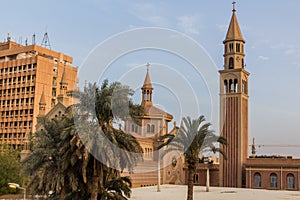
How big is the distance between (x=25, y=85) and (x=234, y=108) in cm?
3719

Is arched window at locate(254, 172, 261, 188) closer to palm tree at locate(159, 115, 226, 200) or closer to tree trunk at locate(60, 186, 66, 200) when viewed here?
palm tree at locate(159, 115, 226, 200)

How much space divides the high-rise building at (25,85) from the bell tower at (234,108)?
25.7 metres

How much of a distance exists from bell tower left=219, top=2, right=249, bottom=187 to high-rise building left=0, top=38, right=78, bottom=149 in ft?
84.3

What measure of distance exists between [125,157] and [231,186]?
36061 millimetres

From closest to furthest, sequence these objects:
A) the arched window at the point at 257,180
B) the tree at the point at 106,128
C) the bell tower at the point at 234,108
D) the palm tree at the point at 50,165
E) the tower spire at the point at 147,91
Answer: the tree at the point at 106,128 < the palm tree at the point at 50,165 < the arched window at the point at 257,180 < the bell tower at the point at 234,108 < the tower spire at the point at 147,91

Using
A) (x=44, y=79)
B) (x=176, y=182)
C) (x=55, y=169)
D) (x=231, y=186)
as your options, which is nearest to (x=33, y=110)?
(x=44, y=79)

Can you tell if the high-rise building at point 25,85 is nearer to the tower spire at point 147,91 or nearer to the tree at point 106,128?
the tower spire at point 147,91

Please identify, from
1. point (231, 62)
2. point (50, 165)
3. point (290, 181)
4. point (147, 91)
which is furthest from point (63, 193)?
point (147, 91)

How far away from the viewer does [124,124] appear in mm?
24969

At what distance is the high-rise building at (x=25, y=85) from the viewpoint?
239 feet

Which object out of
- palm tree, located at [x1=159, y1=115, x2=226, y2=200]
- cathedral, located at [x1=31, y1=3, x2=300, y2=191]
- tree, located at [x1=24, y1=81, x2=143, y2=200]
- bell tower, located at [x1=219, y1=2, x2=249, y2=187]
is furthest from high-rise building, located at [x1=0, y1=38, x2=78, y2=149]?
tree, located at [x1=24, y1=81, x2=143, y2=200]

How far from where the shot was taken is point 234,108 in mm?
58781

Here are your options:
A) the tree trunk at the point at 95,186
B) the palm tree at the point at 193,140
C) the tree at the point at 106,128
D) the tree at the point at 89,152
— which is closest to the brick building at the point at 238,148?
the palm tree at the point at 193,140

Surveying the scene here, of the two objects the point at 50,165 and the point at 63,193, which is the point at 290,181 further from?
the point at 50,165
